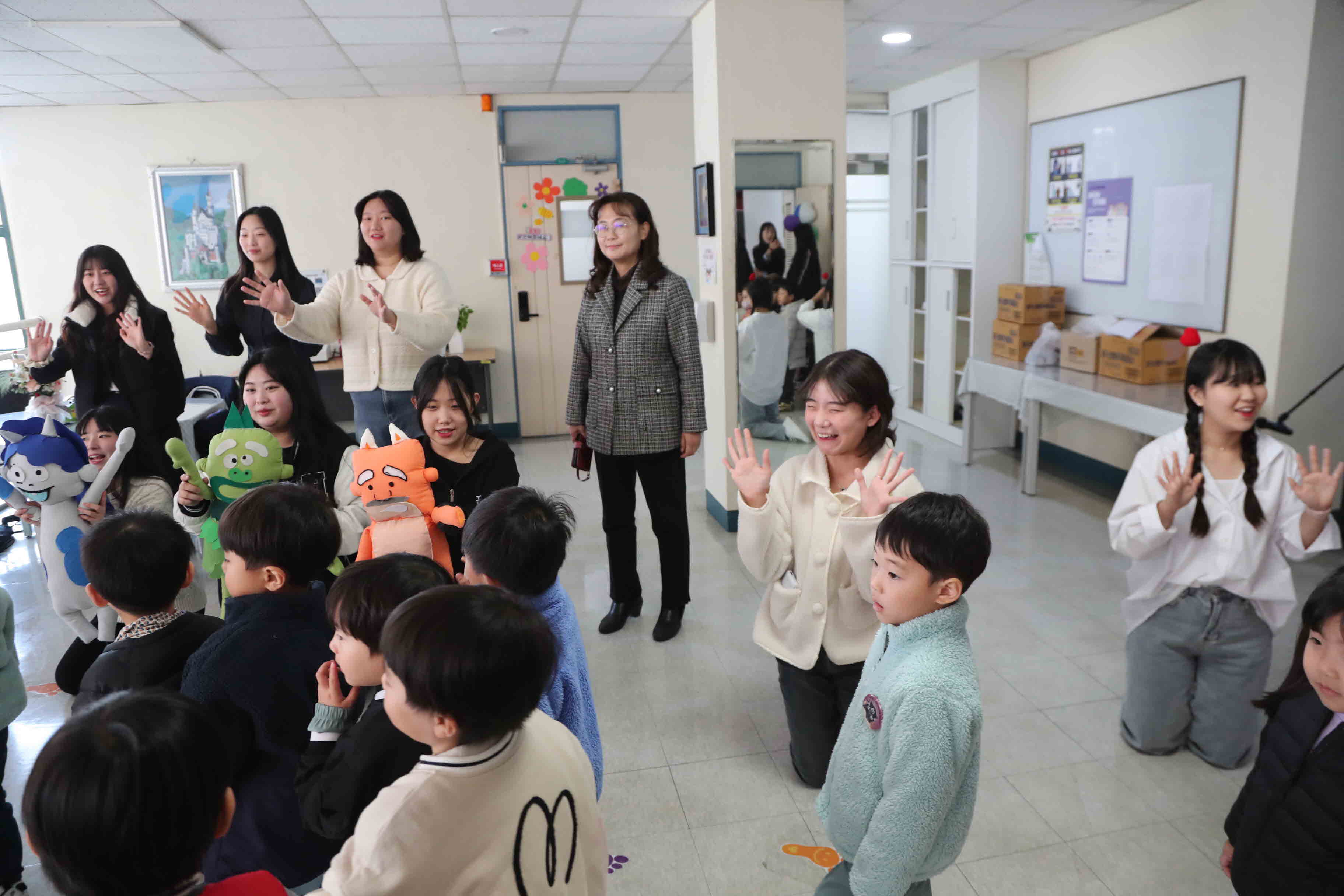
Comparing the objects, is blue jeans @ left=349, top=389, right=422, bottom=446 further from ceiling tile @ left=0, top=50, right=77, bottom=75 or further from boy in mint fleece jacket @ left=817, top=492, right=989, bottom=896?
ceiling tile @ left=0, top=50, right=77, bottom=75

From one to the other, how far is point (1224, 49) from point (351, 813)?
471 centimetres

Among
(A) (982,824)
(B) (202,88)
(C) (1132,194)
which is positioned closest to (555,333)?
(B) (202,88)

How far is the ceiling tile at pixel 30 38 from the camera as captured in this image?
3891 mm

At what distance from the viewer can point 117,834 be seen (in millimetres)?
813

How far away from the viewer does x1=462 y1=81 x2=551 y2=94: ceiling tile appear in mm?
5777

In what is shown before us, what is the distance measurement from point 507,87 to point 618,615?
4088 mm

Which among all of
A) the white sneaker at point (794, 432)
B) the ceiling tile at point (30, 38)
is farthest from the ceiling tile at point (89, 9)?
the white sneaker at point (794, 432)

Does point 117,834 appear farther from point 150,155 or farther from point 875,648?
point 150,155

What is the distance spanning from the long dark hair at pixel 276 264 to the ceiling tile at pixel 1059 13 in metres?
3.42

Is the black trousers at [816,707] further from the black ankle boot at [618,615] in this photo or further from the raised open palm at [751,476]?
the black ankle boot at [618,615]

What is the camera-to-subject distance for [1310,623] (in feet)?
4.39

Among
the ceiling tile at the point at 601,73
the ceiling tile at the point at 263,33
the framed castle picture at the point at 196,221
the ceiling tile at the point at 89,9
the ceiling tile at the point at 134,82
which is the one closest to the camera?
the ceiling tile at the point at 89,9

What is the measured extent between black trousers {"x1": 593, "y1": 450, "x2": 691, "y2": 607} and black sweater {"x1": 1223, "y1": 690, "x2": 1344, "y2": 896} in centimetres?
194

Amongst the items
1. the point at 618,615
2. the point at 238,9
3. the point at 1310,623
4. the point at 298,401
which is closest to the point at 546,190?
the point at 238,9
